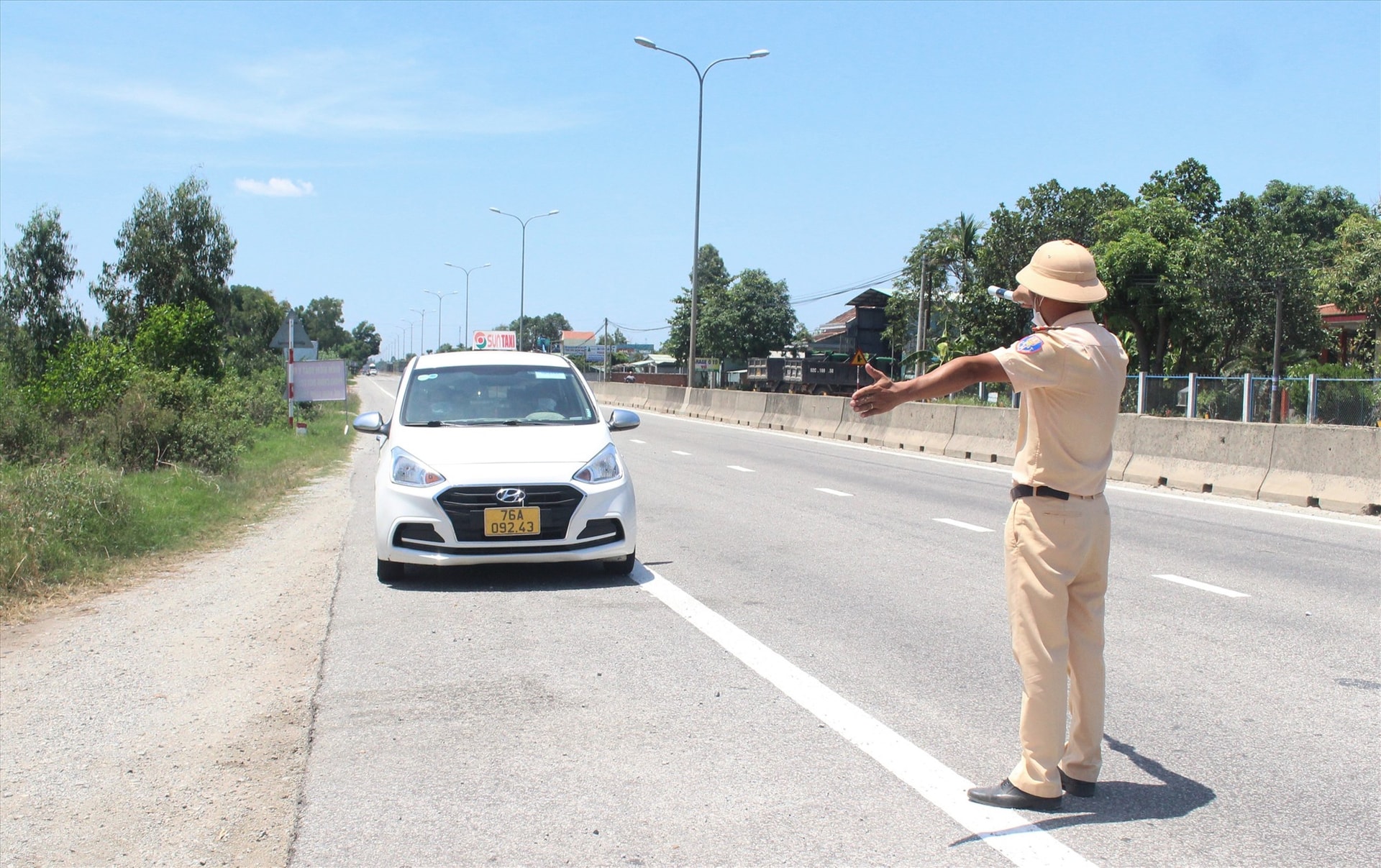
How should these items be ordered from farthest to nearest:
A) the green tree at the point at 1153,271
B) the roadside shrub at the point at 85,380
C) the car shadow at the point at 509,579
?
the green tree at the point at 1153,271, the roadside shrub at the point at 85,380, the car shadow at the point at 509,579

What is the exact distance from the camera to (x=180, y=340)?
25656 mm

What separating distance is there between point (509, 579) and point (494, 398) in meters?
1.58

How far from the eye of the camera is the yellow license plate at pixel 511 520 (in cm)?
760

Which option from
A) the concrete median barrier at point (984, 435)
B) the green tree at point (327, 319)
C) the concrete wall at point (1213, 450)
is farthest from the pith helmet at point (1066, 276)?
the green tree at point (327, 319)

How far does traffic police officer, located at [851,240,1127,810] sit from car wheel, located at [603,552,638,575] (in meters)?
4.33

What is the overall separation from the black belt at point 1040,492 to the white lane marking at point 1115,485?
30.2ft

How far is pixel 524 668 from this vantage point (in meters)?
5.76

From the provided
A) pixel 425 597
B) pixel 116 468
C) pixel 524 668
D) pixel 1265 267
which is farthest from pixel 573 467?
pixel 1265 267

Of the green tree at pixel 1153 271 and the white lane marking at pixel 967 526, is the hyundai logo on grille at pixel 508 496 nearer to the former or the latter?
the white lane marking at pixel 967 526

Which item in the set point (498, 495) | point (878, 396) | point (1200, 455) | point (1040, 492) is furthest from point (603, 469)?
point (1200, 455)

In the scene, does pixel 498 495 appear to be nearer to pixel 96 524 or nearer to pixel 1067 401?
pixel 96 524

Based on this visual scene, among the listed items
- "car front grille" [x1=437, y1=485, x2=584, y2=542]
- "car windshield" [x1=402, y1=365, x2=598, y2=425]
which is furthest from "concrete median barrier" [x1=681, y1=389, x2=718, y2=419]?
"car front grille" [x1=437, y1=485, x2=584, y2=542]

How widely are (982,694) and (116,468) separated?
40.6ft

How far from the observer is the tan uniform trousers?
3.89 meters
